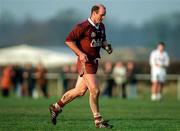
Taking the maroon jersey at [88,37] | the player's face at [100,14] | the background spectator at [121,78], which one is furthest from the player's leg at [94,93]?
the background spectator at [121,78]

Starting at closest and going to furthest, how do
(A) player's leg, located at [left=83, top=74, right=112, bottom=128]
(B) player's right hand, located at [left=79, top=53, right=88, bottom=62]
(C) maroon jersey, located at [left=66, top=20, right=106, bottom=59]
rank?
(B) player's right hand, located at [left=79, top=53, right=88, bottom=62]
(A) player's leg, located at [left=83, top=74, right=112, bottom=128]
(C) maroon jersey, located at [left=66, top=20, right=106, bottom=59]

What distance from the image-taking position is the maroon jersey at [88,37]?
15.1 m

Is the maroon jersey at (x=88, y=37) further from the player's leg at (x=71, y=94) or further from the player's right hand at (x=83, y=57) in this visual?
the player's leg at (x=71, y=94)

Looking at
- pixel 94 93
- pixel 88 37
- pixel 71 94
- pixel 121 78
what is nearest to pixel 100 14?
pixel 88 37

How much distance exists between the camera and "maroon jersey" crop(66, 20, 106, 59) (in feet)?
49.5

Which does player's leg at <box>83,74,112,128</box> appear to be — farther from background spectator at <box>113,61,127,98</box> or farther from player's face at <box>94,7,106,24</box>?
background spectator at <box>113,61,127,98</box>

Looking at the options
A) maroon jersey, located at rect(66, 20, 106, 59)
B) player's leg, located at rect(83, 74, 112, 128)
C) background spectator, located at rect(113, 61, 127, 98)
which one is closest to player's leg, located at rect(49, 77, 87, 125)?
player's leg, located at rect(83, 74, 112, 128)

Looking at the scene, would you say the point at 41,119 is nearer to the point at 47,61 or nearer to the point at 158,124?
the point at 158,124

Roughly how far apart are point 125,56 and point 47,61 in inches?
359

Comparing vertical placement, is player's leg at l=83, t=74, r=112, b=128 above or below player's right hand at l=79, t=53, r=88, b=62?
below

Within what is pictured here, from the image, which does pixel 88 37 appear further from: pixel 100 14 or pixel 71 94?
pixel 71 94

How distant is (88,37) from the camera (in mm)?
15211

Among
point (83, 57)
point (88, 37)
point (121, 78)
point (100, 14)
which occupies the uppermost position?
point (100, 14)

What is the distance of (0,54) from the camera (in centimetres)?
7369
